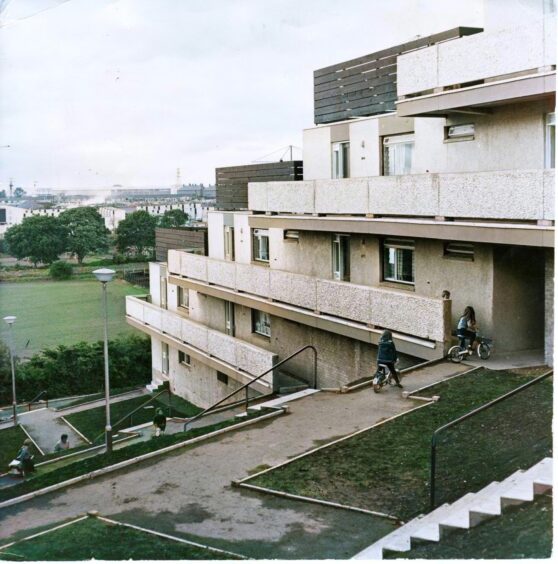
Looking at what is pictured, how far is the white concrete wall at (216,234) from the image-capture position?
91.2 ft

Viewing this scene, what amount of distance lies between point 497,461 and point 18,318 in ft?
51.4

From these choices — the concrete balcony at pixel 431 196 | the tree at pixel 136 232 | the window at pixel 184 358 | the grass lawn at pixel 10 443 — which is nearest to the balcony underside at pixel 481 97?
the concrete balcony at pixel 431 196

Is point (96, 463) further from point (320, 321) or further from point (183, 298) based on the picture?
point (183, 298)

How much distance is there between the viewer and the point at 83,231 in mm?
20766

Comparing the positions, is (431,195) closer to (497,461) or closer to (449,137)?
(449,137)

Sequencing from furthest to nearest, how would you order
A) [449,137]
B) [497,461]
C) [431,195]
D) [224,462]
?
1. [449,137]
2. [431,195]
3. [224,462]
4. [497,461]

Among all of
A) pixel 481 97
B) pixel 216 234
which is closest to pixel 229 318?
pixel 216 234

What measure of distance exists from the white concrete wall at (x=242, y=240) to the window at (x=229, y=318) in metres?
1.51

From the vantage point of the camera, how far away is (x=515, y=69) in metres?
13.9

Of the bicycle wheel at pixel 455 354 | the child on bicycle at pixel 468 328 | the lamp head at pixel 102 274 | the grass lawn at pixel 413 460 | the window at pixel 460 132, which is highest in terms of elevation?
the window at pixel 460 132

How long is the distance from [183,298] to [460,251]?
1551 cm

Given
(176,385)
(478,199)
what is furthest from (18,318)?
(478,199)

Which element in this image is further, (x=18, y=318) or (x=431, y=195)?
(x=18, y=318)

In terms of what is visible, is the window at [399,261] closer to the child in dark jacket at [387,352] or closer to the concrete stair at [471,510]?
the child in dark jacket at [387,352]
